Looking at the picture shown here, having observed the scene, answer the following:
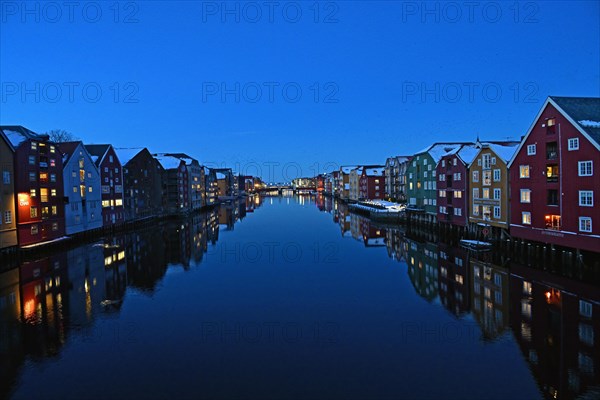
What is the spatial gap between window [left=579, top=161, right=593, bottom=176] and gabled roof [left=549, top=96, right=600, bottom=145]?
173 centimetres

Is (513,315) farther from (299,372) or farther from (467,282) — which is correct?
(299,372)

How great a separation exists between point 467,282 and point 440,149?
4063 cm

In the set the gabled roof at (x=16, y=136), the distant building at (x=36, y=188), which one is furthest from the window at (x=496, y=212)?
the gabled roof at (x=16, y=136)

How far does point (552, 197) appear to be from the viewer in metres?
33.0

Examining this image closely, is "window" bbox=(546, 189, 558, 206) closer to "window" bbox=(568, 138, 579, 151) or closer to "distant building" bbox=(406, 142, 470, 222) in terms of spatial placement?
"window" bbox=(568, 138, 579, 151)

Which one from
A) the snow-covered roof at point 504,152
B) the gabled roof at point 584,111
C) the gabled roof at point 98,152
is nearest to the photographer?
the gabled roof at point 584,111

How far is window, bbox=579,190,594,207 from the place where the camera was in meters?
28.7

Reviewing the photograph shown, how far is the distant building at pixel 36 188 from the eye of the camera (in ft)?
130

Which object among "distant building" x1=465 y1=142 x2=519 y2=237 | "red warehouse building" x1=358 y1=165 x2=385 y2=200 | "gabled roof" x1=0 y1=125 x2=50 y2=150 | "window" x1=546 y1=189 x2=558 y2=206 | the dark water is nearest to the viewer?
the dark water

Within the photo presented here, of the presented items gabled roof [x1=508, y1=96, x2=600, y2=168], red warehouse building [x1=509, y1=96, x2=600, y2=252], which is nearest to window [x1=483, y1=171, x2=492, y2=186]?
red warehouse building [x1=509, y1=96, x2=600, y2=252]

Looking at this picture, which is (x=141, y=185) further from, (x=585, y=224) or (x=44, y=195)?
(x=585, y=224)

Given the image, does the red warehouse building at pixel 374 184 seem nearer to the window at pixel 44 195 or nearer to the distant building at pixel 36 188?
the distant building at pixel 36 188

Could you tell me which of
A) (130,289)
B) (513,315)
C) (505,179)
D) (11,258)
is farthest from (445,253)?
(11,258)

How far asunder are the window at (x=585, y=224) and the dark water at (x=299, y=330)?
439 cm
